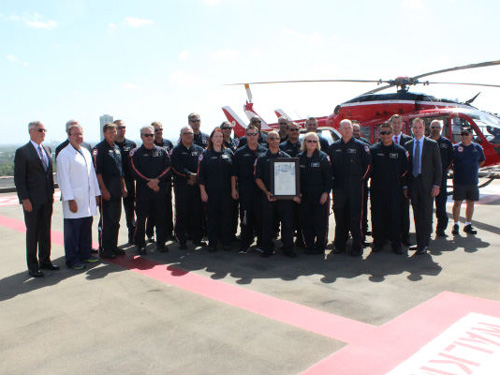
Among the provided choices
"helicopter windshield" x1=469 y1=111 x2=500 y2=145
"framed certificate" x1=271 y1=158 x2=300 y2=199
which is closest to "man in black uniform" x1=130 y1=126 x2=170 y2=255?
"framed certificate" x1=271 y1=158 x2=300 y2=199

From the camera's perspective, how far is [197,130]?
7.29 meters

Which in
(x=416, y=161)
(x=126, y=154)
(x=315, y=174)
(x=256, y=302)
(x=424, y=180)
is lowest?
(x=256, y=302)

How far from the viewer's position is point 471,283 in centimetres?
473

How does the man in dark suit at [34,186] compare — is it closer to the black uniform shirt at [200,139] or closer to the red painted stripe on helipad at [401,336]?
the black uniform shirt at [200,139]

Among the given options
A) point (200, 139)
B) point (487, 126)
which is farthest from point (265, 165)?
point (487, 126)

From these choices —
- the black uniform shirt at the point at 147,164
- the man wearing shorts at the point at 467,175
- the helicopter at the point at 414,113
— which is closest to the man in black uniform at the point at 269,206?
the black uniform shirt at the point at 147,164

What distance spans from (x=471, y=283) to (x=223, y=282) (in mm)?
2735

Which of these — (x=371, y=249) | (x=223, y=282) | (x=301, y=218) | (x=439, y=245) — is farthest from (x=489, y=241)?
(x=223, y=282)

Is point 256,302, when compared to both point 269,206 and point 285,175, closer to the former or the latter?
point 269,206

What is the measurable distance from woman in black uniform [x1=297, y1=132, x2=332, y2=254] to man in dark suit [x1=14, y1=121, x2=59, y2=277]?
10.8ft

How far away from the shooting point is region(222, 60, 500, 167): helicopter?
37.2ft

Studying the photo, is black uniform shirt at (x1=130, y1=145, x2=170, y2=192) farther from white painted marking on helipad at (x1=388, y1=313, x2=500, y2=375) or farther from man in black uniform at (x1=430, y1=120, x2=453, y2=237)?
man in black uniform at (x1=430, y1=120, x2=453, y2=237)

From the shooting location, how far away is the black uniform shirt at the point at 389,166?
5965 millimetres

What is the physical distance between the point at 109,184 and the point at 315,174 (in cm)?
283
